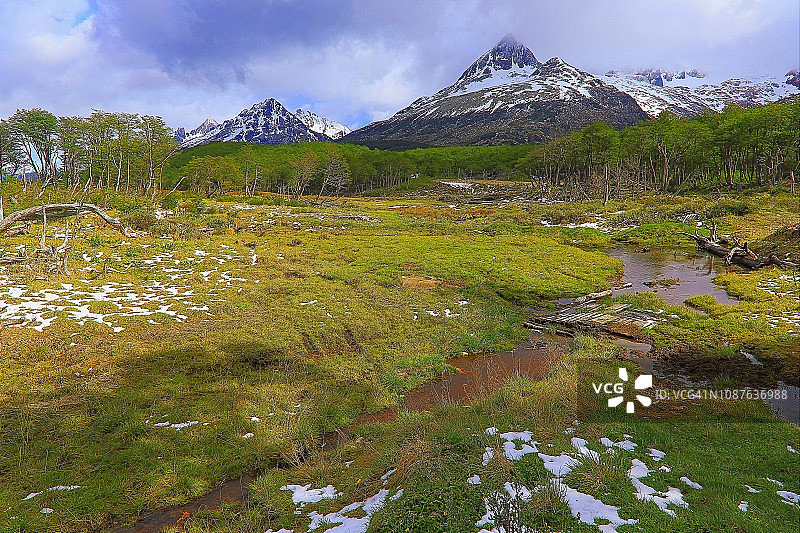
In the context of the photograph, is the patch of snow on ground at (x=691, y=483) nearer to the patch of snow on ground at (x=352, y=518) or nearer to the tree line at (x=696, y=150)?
the patch of snow on ground at (x=352, y=518)

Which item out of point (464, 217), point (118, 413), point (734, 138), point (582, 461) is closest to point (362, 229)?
point (464, 217)

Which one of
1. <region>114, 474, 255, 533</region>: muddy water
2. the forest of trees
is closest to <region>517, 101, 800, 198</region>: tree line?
the forest of trees

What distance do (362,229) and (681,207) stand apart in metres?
36.8

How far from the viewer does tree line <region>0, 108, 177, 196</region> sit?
5306cm

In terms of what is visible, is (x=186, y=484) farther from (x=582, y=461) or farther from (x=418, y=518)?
(x=582, y=461)

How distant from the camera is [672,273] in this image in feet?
81.5

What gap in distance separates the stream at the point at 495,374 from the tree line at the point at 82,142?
55832mm

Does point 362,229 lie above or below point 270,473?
above

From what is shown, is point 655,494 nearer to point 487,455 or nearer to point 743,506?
point 743,506

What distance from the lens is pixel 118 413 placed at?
9.11m

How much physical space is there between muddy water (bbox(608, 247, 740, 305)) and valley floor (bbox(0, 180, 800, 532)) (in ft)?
2.33

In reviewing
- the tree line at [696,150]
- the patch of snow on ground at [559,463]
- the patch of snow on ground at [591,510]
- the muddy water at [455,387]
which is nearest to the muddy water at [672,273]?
the muddy water at [455,387]

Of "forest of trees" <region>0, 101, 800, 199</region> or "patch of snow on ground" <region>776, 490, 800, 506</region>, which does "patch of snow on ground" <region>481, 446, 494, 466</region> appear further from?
"forest of trees" <region>0, 101, 800, 199</region>

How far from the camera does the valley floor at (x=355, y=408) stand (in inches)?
242
